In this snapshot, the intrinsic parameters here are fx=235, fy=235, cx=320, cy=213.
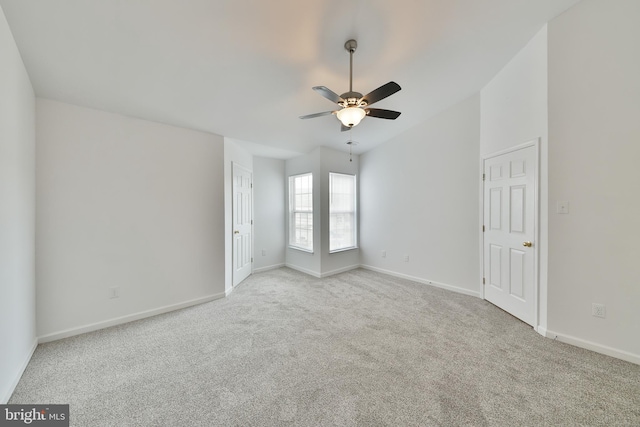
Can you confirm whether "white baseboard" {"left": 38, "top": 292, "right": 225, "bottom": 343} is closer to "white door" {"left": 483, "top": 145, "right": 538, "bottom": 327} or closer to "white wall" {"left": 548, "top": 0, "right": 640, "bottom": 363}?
"white door" {"left": 483, "top": 145, "right": 538, "bottom": 327}

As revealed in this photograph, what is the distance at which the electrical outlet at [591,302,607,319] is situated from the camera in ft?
7.00

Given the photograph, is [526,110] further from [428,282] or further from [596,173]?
[428,282]

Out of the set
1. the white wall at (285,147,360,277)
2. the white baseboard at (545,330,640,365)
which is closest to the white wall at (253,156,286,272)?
the white wall at (285,147,360,277)

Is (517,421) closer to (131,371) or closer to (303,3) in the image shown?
(131,371)

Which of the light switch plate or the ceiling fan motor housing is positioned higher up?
the ceiling fan motor housing

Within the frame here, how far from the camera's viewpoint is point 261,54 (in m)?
2.22

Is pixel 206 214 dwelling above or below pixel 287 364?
above

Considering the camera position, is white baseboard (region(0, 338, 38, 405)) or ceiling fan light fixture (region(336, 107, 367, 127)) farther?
ceiling fan light fixture (region(336, 107, 367, 127))

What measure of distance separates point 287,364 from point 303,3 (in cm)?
293

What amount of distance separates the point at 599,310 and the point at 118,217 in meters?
5.01

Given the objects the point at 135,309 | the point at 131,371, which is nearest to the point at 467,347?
the point at 131,371

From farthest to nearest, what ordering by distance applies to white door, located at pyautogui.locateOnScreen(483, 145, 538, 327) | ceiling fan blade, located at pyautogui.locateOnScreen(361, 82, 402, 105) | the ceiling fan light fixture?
1. white door, located at pyautogui.locateOnScreen(483, 145, 538, 327)
2. the ceiling fan light fixture
3. ceiling fan blade, located at pyautogui.locateOnScreen(361, 82, 402, 105)

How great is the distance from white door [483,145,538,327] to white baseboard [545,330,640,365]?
209 millimetres

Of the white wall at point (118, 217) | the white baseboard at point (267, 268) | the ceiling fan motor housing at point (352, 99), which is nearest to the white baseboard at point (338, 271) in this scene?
the white baseboard at point (267, 268)
